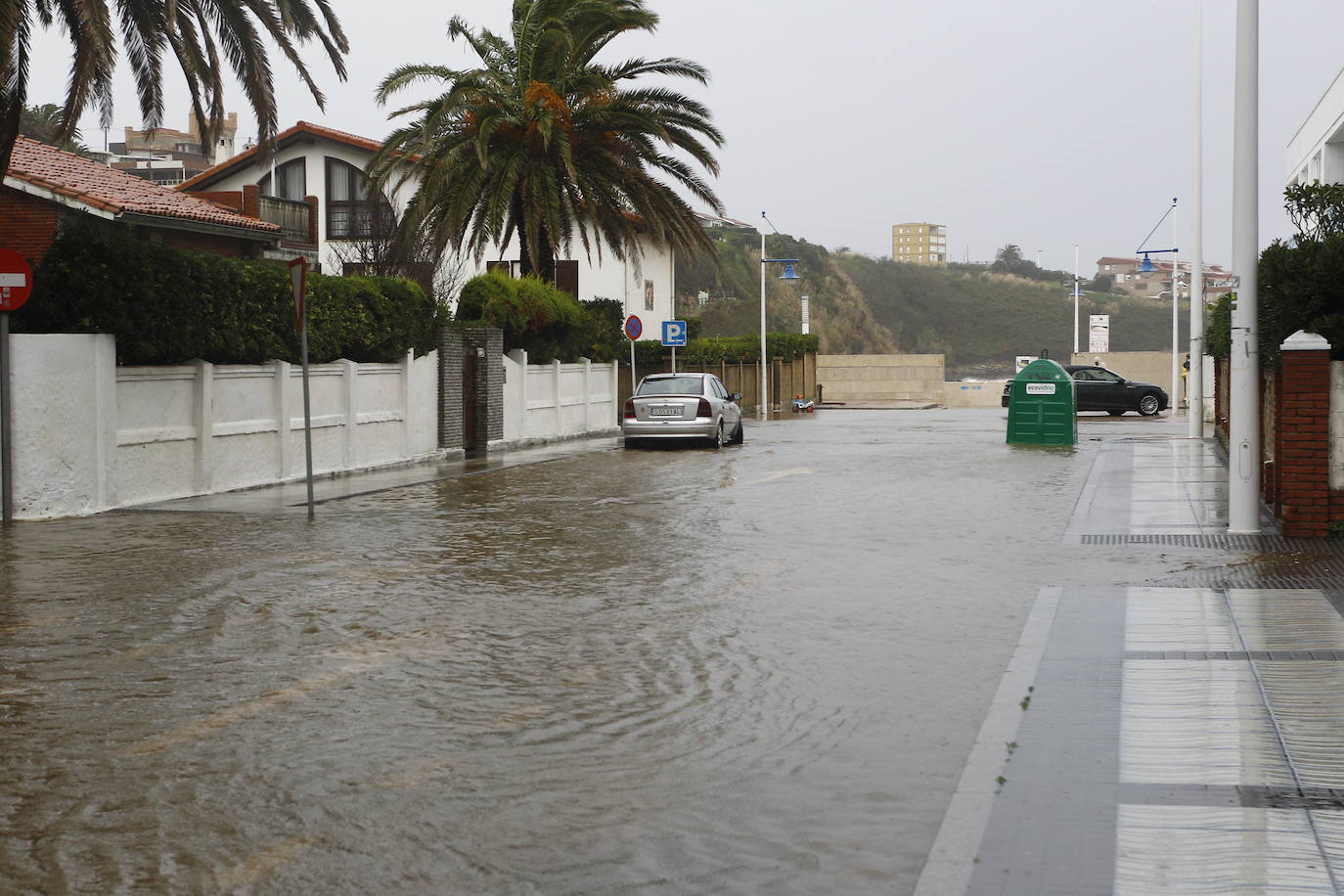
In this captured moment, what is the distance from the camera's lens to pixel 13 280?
51.8ft

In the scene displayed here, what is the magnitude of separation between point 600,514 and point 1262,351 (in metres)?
7.27

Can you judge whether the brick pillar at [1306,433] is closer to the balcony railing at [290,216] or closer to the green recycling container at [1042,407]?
the green recycling container at [1042,407]

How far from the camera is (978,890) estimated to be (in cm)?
474

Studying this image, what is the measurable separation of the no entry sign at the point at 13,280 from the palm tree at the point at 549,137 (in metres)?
15.0

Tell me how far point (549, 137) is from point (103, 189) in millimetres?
9241

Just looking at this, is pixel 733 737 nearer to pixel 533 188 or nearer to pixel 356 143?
pixel 533 188

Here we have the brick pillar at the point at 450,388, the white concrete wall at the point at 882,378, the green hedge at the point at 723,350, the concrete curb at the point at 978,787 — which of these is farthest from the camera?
the white concrete wall at the point at 882,378

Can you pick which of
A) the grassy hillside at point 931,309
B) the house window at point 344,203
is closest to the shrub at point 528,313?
the house window at point 344,203

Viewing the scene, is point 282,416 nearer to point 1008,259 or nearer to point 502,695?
point 502,695

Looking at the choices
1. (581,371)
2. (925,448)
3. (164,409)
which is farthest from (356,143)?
(164,409)

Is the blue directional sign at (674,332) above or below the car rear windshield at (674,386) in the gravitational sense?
above

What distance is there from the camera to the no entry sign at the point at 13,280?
15.8m

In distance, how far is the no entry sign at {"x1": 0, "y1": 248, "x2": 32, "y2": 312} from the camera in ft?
51.7

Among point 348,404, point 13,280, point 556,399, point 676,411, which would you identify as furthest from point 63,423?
point 556,399
